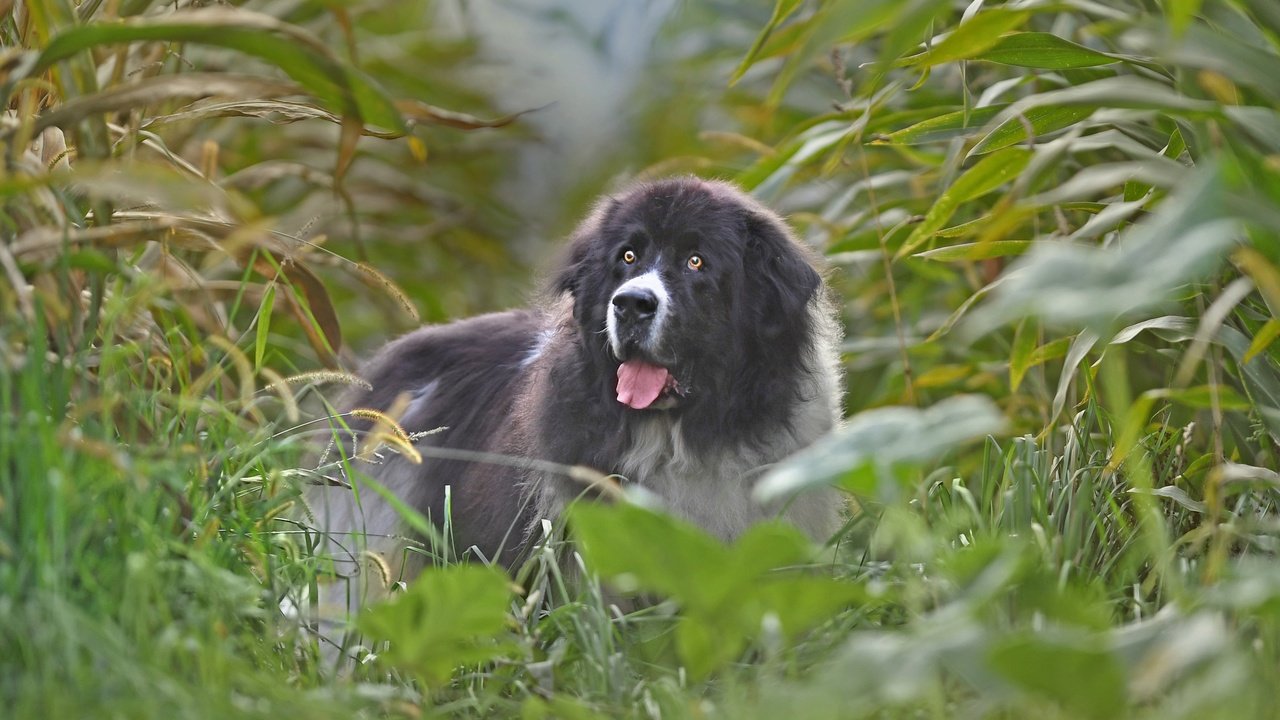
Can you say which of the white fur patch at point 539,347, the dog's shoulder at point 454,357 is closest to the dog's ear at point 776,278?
the white fur patch at point 539,347

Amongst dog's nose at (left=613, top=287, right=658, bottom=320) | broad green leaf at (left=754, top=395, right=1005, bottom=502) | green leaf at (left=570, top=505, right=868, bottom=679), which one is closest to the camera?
broad green leaf at (left=754, top=395, right=1005, bottom=502)

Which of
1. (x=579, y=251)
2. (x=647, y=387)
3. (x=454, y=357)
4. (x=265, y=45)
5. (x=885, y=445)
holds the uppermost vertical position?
(x=265, y=45)

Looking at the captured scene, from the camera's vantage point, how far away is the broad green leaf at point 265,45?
6.61 ft

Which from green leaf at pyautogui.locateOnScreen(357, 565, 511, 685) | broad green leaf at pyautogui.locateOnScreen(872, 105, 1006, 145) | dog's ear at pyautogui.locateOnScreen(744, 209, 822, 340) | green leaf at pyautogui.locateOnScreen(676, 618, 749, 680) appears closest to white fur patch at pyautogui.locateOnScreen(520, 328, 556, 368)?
dog's ear at pyautogui.locateOnScreen(744, 209, 822, 340)

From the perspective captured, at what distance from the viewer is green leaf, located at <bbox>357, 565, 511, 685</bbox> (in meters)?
1.94

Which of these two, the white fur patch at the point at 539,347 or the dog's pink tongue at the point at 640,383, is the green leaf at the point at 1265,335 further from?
the white fur patch at the point at 539,347

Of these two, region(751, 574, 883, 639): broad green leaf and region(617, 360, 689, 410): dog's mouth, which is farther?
region(617, 360, 689, 410): dog's mouth

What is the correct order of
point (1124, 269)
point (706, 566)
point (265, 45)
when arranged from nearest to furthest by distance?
point (1124, 269)
point (706, 566)
point (265, 45)

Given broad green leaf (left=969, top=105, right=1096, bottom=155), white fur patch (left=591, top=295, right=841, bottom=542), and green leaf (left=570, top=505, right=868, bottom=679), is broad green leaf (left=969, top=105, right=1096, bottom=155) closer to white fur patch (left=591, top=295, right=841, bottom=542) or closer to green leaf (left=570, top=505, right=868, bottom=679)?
white fur patch (left=591, top=295, right=841, bottom=542)

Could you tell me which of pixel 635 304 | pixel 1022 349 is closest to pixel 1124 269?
pixel 1022 349

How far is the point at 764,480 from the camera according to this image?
7.20ft

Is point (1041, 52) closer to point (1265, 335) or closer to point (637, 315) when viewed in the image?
point (1265, 335)

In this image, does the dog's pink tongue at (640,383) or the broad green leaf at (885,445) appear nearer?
the broad green leaf at (885,445)

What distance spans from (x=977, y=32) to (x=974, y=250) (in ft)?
1.74
